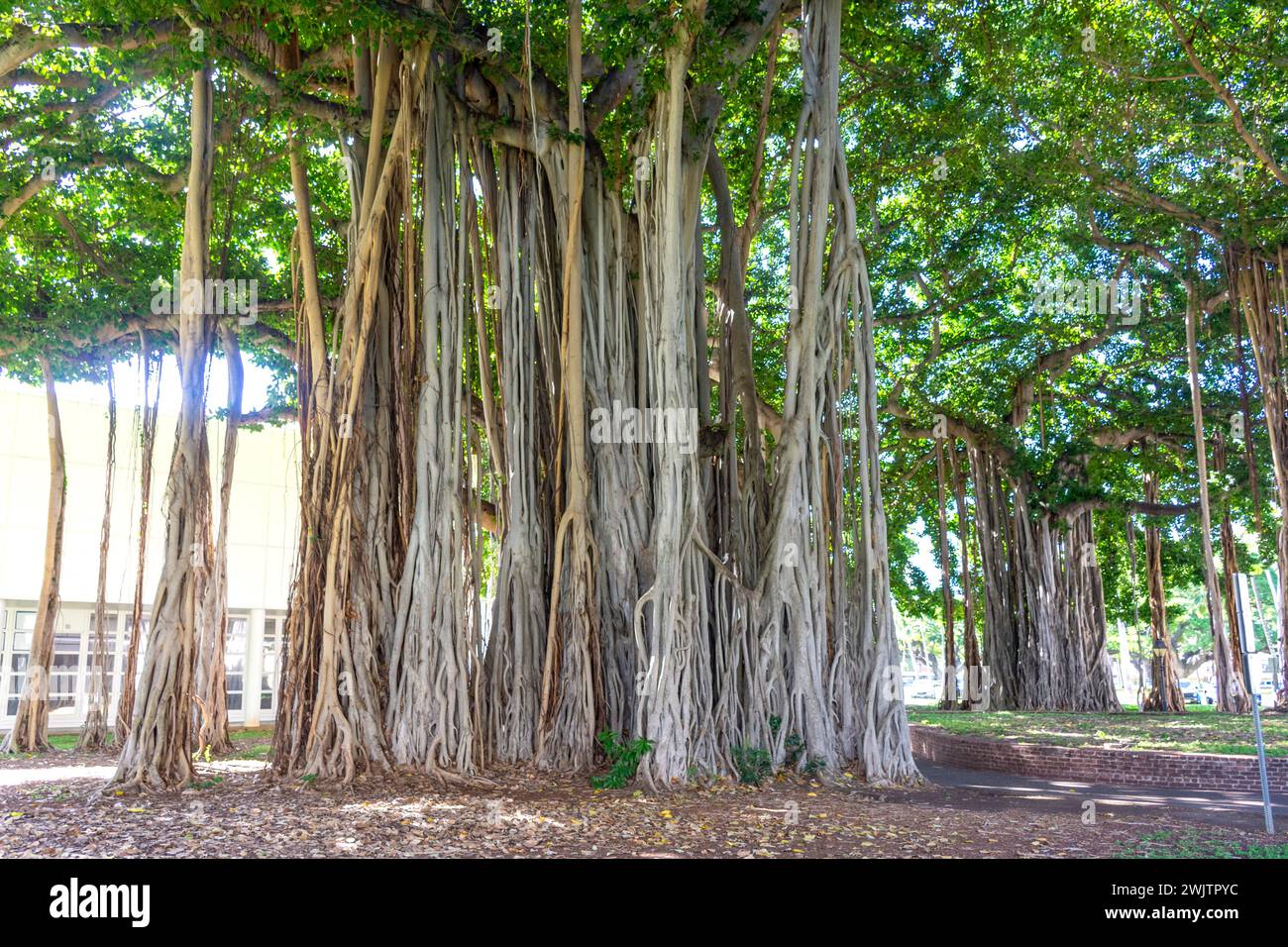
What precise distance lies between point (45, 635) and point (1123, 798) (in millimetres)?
8453

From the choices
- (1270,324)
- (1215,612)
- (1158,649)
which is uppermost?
(1270,324)

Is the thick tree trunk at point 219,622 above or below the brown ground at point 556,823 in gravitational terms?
Result: above

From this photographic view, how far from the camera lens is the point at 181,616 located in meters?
4.91

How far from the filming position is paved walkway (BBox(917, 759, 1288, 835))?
4816 mm

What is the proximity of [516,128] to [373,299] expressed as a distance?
1.51m

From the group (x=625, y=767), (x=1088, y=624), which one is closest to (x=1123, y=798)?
(x=625, y=767)

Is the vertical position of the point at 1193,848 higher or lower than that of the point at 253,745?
higher

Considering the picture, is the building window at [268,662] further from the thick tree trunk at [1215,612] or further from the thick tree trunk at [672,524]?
the thick tree trunk at [1215,612]

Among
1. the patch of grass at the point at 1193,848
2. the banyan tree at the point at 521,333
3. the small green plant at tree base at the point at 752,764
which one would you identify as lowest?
the patch of grass at the point at 1193,848

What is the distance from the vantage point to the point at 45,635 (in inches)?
338

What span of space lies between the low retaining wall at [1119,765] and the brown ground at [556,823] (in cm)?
142

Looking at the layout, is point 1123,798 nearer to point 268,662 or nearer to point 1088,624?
point 1088,624

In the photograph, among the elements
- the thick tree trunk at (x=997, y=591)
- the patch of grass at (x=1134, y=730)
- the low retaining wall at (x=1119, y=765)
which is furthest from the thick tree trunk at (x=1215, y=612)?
the low retaining wall at (x=1119, y=765)

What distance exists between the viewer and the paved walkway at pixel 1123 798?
15.8 ft
